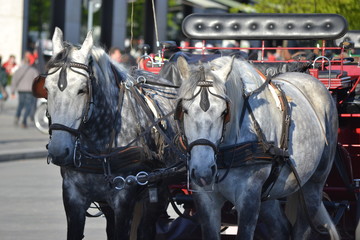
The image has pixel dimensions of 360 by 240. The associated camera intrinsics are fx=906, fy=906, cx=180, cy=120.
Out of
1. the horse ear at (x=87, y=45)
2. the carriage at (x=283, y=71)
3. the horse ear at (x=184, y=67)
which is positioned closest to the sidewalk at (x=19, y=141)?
the carriage at (x=283, y=71)

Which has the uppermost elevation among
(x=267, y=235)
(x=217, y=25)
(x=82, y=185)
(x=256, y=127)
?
(x=217, y=25)

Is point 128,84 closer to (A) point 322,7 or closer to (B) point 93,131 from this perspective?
(B) point 93,131

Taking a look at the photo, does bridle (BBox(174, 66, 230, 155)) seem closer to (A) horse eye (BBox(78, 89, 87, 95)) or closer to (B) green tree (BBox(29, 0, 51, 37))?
(A) horse eye (BBox(78, 89, 87, 95))

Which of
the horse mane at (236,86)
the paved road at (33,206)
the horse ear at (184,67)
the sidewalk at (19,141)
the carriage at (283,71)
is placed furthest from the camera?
the sidewalk at (19,141)

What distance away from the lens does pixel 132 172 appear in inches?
280

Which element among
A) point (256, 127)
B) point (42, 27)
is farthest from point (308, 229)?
point (42, 27)

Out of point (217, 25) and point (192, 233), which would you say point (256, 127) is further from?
point (217, 25)

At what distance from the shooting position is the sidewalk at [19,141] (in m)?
18.0

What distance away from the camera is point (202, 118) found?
6.00 meters

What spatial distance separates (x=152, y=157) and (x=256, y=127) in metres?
0.98

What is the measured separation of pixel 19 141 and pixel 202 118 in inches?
588

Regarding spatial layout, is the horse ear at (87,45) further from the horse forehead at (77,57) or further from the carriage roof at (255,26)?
the carriage roof at (255,26)

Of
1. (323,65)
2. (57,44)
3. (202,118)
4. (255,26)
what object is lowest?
(202,118)

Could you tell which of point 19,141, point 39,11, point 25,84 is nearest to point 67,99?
point 19,141
